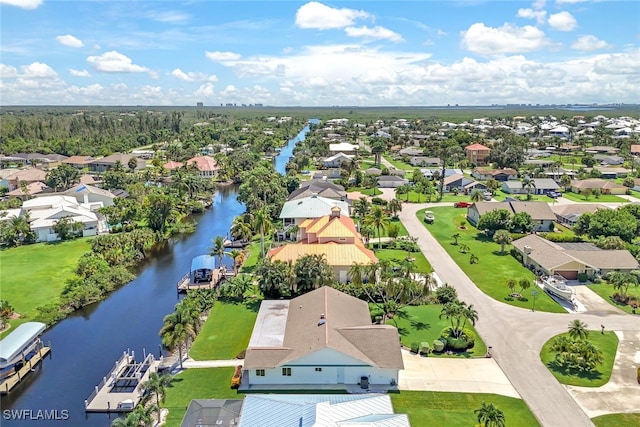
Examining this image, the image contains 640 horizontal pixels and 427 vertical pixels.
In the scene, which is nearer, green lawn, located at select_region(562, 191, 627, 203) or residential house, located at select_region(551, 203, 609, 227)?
residential house, located at select_region(551, 203, 609, 227)

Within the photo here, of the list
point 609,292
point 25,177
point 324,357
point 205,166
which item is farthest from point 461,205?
point 25,177

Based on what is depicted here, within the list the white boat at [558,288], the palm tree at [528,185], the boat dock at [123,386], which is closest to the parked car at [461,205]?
the palm tree at [528,185]

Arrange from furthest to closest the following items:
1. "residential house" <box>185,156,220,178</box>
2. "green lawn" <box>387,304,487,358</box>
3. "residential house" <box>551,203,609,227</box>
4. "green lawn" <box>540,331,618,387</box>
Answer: "residential house" <box>185,156,220,178</box>, "residential house" <box>551,203,609,227</box>, "green lawn" <box>387,304,487,358</box>, "green lawn" <box>540,331,618,387</box>

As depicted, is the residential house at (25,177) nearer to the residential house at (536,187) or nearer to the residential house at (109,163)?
the residential house at (109,163)

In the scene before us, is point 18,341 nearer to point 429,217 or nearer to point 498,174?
point 429,217

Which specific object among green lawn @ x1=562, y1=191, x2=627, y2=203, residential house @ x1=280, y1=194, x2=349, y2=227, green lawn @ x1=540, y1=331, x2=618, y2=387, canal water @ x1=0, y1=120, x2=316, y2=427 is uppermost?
residential house @ x1=280, y1=194, x2=349, y2=227

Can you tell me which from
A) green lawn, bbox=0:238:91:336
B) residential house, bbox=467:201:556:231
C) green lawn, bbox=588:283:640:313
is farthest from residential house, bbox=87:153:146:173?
green lawn, bbox=588:283:640:313

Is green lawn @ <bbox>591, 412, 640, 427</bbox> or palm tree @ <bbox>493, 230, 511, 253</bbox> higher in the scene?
palm tree @ <bbox>493, 230, 511, 253</bbox>

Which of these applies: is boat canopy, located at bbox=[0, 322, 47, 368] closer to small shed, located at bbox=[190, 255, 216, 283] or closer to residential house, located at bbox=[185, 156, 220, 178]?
small shed, located at bbox=[190, 255, 216, 283]

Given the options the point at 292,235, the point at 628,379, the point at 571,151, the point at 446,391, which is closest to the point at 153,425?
the point at 446,391
